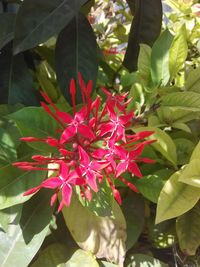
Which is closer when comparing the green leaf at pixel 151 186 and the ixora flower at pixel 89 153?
the ixora flower at pixel 89 153

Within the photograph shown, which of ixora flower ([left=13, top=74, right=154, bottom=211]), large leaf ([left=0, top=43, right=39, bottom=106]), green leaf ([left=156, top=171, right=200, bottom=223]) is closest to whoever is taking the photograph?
ixora flower ([left=13, top=74, right=154, bottom=211])

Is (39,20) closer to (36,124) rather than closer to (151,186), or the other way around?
(36,124)

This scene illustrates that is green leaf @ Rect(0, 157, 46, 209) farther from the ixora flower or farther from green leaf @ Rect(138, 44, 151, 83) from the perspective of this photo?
green leaf @ Rect(138, 44, 151, 83)

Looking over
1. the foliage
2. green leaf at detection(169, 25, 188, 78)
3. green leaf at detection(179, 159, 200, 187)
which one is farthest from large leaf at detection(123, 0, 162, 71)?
green leaf at detection(179, 159, 200, 187)

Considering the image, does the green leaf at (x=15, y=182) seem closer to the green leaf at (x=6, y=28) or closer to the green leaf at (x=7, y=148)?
the green leaf at (x=7, y=148)

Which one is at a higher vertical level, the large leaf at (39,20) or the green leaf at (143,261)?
the large leaf at (39,20)

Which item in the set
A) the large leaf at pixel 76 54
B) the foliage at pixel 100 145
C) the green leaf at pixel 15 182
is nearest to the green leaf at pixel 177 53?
the foliage at pixel 100 145

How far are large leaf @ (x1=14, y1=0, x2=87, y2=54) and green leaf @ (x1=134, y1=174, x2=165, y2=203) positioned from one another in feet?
0.70

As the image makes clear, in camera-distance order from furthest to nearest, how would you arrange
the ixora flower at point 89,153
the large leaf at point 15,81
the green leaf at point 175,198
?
the large leaf at point 15,81, the green leaf at point 175,198, the ixora flower at point 89,153

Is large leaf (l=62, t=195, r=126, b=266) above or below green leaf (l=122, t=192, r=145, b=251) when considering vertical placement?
above

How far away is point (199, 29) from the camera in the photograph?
0.80 m

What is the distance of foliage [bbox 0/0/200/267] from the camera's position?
51 centimetres

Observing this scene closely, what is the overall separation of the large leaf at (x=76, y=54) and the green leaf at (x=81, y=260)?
0.19 meters

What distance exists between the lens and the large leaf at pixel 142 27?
0.67 meters
